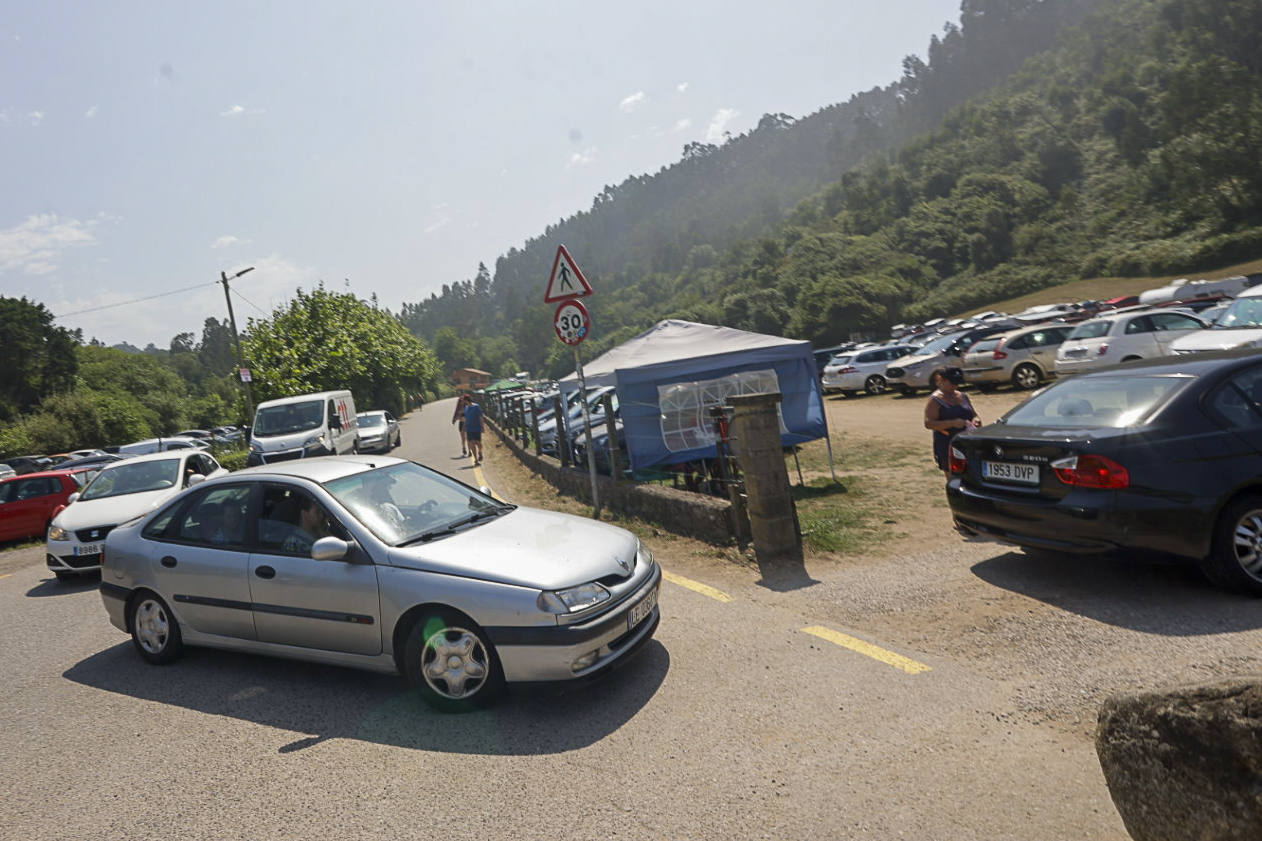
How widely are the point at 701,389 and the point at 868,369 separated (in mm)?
16131

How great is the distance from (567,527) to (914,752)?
2552mm

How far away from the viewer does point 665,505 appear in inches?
352

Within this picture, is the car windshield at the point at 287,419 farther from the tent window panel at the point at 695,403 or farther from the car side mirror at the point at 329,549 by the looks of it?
the car side mirror at the point at 329,549

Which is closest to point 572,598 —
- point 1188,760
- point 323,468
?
point 323,468

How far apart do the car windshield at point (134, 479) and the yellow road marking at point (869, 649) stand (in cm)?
933

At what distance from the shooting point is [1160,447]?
16.4ft

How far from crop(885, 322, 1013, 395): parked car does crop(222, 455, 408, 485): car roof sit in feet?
64.7

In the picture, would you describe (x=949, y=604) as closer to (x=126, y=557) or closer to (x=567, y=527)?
(x=567, y=527)

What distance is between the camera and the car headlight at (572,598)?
14.0 ft

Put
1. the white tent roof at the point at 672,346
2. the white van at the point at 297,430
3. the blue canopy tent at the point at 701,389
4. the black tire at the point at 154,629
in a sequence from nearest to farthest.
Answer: the black tire at the point at 154,629
the blue canopy tent at the point at 701,389
the white tent roof at the point at 672,346
the white van at the point at 297,430

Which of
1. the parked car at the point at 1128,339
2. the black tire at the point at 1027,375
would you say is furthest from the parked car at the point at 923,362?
the parked car at the point at 1128,339

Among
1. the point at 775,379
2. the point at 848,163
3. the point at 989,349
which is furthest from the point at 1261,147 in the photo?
the point at 848,163

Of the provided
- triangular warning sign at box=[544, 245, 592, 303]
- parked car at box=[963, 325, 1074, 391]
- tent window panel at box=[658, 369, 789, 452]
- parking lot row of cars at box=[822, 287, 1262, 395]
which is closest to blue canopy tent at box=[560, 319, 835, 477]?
tent window panel at box=[658, 369, 789, 452]

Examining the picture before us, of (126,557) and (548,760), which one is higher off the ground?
(126,557)
